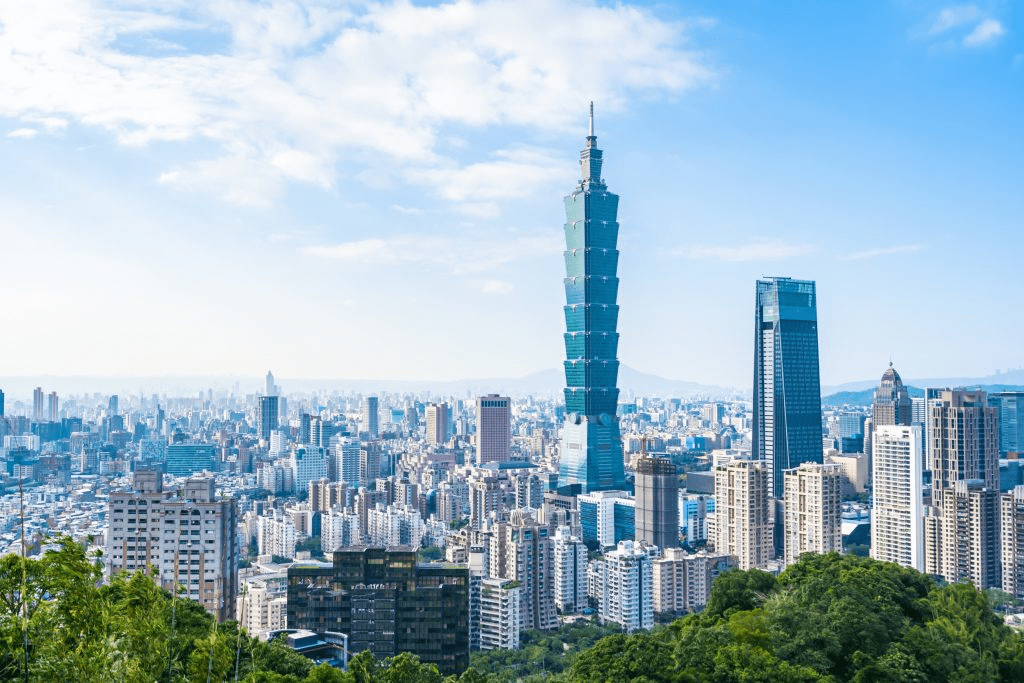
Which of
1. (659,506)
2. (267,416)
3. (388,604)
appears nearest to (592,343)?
(659,506)

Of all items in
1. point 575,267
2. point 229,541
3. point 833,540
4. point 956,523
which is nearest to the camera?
point 229,541

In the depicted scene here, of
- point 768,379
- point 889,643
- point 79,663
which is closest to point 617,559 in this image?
point 889,643

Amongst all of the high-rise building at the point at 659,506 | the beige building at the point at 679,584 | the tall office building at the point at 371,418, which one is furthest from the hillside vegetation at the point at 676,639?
the tall office building at the point at 371,418

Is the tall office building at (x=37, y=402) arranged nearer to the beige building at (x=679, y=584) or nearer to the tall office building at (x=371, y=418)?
the tall office building at (x=371, y=418)

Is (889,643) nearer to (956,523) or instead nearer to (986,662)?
(986,662)

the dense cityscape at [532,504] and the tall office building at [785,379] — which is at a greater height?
the tall office building at [785,379]

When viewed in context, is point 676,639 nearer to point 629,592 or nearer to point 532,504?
point 629,592
